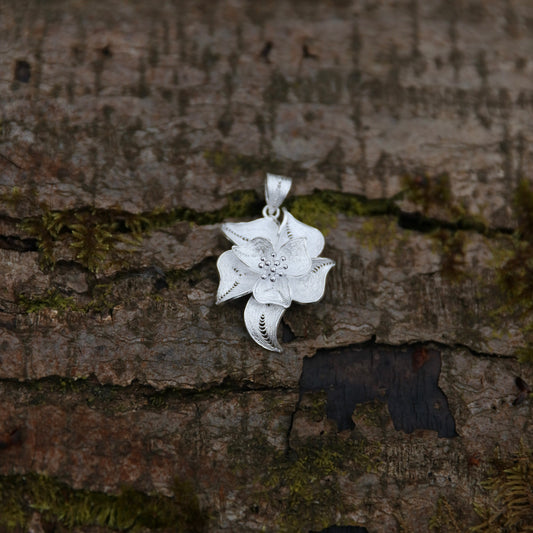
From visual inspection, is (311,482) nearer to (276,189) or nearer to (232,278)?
(232,278)

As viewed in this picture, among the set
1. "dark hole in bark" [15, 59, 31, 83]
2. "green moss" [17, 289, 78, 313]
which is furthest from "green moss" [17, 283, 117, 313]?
"dark hole in bark" [15, 59, 31, 83]

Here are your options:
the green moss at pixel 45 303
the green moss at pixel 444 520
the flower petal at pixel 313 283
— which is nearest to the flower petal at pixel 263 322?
the flower petal at pixel 313 283

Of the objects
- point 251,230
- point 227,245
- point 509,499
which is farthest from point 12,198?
point 509,499

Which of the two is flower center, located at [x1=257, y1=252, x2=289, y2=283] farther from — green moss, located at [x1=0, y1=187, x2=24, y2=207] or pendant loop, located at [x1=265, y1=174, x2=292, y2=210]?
green moss, located at [x1=0, y1=187, x2=24, y2=207]

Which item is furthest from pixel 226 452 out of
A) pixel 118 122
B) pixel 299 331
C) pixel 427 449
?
pixel 118 122

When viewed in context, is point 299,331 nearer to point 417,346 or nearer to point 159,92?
point 417,346
